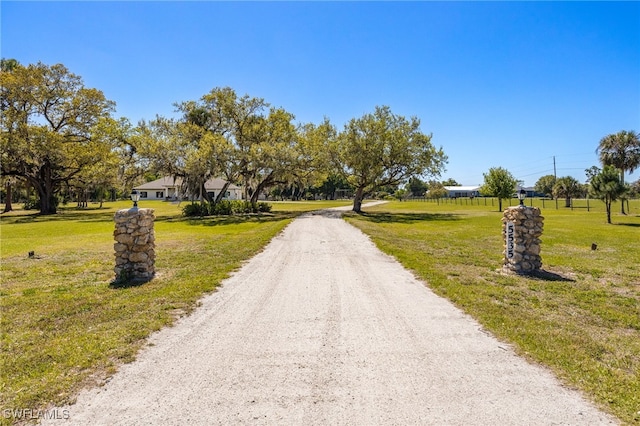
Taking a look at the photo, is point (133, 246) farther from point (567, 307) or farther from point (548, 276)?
point (548, 276)

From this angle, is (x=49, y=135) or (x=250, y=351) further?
(x=49, y=135)

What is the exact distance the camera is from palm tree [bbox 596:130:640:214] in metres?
44.1

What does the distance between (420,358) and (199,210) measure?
29377 mm

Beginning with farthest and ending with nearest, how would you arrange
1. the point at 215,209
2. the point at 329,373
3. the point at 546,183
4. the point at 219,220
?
1. the point at 546,183
2. the point at 215,209
3. the point at 219,220
4. the point at 329,373

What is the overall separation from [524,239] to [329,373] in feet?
25.3

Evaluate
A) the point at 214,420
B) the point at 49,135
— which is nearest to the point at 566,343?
the point at 214,420

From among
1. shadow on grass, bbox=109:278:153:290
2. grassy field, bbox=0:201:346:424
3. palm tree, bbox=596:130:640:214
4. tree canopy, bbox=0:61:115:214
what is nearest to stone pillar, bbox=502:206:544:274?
grassy field, bbox=0:201:346:424

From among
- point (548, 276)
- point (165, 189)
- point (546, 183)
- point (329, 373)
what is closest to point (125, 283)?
point (329, 373)

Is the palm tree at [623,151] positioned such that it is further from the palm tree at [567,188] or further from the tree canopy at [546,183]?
the tree canopy at [546,183]

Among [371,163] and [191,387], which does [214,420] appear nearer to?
[191,387]

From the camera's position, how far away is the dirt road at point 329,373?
315 cm

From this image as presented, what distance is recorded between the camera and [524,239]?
9.42 meters

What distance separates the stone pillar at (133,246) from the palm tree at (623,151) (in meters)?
53.0

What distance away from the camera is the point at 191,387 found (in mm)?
3598
